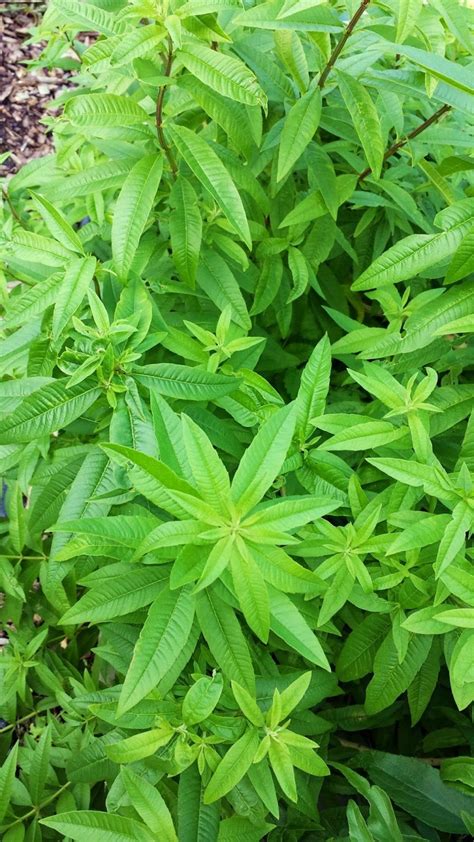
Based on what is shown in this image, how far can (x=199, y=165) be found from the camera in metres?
1.43

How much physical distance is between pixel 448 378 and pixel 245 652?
3.00 ft

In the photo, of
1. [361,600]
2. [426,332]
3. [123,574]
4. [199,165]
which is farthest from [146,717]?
[199,165]

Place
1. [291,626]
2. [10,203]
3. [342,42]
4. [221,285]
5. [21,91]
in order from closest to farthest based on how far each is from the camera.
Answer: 1. [291,626]
2. [342,42]
3. [221,285]
4. [10,203]
5. [21,91]

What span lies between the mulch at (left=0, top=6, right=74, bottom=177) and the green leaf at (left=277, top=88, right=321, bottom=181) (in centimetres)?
324

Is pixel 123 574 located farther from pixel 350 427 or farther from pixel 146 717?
pixel 350 427

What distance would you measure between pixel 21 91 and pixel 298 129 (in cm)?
376

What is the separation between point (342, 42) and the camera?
146 centimetres

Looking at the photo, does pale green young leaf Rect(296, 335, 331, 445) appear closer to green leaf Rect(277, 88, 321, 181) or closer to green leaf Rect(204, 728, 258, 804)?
green leaf Rect(277, 88, 321, 181)

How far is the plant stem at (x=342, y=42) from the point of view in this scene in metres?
1.39

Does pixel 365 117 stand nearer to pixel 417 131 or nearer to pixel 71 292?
pixel 417 131

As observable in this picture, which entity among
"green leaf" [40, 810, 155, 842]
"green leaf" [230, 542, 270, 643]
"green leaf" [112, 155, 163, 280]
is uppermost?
"green leaf" [112, 155, 163, 280]

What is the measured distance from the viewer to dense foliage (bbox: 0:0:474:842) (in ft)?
4.03

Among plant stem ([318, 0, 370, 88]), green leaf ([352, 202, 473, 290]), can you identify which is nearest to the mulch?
plant stem ([318, 0, 370, 88])

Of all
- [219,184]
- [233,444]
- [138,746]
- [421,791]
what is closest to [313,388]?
[233,444]
